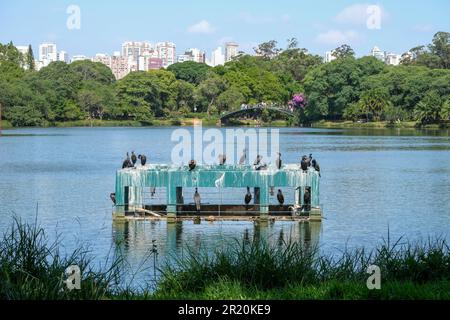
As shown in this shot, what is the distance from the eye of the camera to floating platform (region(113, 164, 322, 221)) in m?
28.8

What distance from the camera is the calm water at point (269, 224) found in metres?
26.6

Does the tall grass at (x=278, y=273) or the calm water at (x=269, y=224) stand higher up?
the tall grass at (x=278, y=273)

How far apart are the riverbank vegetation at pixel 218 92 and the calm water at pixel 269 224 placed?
100ft

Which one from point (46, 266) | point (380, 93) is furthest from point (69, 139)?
point (46, 266)

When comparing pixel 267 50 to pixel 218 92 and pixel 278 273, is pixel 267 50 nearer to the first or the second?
pixel 218 92

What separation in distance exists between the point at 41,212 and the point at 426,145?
47403 mm

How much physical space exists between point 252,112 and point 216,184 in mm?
101546

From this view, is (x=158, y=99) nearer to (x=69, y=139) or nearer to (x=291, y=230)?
(x=69, y=139)

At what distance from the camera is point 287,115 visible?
427ft

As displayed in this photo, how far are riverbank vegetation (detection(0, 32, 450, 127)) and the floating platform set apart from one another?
75.3m

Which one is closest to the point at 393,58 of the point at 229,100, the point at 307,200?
the point at 229,100

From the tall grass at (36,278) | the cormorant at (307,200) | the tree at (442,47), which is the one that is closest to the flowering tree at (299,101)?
the tree at (442,47)

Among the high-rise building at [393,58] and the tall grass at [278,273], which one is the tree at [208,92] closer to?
the high-rise building at [393,58]

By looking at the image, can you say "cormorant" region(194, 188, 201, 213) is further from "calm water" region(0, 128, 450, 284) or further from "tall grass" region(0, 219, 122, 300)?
"tall grass" region(0, 219, 122, 300)
